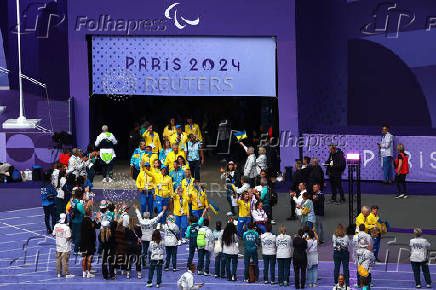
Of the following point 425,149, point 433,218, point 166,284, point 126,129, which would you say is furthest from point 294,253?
point 126,129

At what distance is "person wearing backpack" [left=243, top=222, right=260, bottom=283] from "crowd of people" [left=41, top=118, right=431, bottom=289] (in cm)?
2

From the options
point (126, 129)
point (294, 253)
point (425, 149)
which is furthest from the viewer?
point (126, 129)

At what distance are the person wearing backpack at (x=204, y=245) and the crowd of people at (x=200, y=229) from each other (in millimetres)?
23

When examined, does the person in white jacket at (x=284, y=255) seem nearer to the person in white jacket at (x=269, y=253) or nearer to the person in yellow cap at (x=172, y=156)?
the person in white jacket at (x=269, y=253)

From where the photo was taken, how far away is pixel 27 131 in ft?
113

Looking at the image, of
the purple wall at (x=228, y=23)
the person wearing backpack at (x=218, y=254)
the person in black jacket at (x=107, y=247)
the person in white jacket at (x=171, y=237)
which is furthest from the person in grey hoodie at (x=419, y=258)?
the purple wall at (x=228, y=23)

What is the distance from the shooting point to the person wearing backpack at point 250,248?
2281 cm

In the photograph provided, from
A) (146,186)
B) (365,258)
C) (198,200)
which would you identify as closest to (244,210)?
(198,200)

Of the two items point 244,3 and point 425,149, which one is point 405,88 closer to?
point 425,149

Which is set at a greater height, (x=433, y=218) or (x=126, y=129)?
(x=126, y=129)

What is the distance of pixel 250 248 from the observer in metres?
22.8

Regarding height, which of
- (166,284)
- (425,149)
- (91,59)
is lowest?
(166,284)

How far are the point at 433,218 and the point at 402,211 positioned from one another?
110 cm

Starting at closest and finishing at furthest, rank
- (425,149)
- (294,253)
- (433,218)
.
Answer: (294,253) < (433,218) < (425,149)
